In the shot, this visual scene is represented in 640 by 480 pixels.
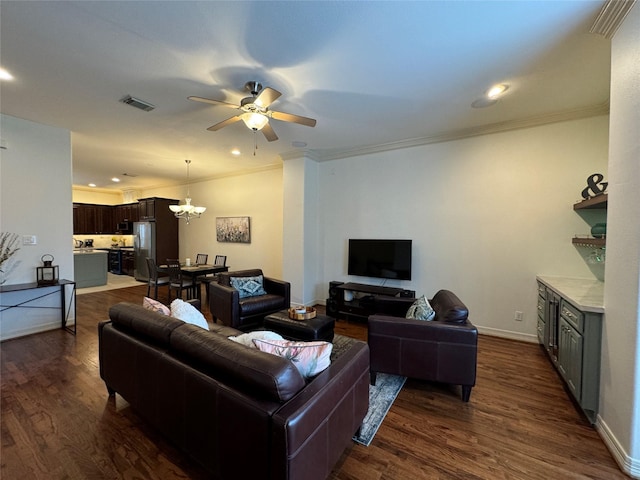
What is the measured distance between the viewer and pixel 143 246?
7.41 metres

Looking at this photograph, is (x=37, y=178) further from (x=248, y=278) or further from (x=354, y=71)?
(x=354, y=71)

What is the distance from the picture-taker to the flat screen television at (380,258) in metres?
4.22

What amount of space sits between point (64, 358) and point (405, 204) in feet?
16.1

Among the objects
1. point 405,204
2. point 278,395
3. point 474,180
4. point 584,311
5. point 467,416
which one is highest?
point 474,180

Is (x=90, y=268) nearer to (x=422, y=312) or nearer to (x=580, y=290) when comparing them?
(x=422, y=312)

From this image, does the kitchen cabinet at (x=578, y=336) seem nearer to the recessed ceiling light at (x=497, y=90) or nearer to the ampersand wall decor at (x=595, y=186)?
the ampersand wall decor at (x=595, y=186)

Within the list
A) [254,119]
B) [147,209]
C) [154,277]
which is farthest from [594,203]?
[147,209]

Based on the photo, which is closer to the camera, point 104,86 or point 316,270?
point 104,86

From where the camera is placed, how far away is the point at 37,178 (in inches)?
145

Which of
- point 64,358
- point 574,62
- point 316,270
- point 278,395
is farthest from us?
point 316,270

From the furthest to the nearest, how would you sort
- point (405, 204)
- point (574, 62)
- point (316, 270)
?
point (316, 270) < point (405, 204) < point (574, 62)

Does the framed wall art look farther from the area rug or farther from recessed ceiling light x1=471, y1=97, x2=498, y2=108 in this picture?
recessed ceiling light x1=471, y1=97, x2=498, y2=108

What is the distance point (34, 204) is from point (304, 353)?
4.67 metres

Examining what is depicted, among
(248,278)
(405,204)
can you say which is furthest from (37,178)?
(405,204)
